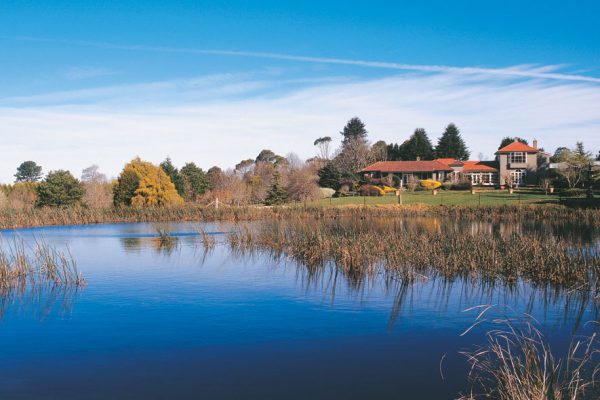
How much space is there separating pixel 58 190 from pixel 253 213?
60.1 ft

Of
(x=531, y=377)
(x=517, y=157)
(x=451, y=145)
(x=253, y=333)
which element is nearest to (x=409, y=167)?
(x=517, y=157)

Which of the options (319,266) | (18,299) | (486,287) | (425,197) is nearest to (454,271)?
(486,287)

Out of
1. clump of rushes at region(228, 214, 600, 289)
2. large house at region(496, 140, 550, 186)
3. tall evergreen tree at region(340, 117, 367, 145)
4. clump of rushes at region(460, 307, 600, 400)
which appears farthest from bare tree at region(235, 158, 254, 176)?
clump of rushes at region(460, 307, 600, 400)

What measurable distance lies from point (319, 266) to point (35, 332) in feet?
29.1

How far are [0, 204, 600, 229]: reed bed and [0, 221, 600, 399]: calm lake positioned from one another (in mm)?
19700

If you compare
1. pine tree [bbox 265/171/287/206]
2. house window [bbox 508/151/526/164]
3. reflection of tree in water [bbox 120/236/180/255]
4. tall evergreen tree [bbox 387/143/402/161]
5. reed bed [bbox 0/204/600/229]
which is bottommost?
reflection of tree in water [bbox 120/236/180/255]

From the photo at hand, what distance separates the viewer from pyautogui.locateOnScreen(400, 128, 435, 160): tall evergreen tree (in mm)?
81125

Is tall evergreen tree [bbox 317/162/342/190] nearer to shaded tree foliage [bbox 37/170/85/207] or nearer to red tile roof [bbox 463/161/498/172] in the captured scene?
red tile roof [bbox 463/161/498/172]

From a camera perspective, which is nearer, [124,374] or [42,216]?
[124,374]

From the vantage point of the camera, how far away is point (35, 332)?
10.7 m

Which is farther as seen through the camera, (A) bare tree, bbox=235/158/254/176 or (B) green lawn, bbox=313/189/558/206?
(A) bare tree, bbox=235/158/254/176

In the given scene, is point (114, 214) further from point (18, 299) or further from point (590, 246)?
point (590, 246)

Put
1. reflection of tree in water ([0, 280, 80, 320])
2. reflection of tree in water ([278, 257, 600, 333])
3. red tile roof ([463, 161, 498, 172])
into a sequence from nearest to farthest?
reflection of tree in water ([278, 257, 600, 333])
reflection of tree in water ([0, 280, 80, 320])
red tile roof ([463, 161, 498, 172])

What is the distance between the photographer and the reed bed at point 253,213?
111ft
